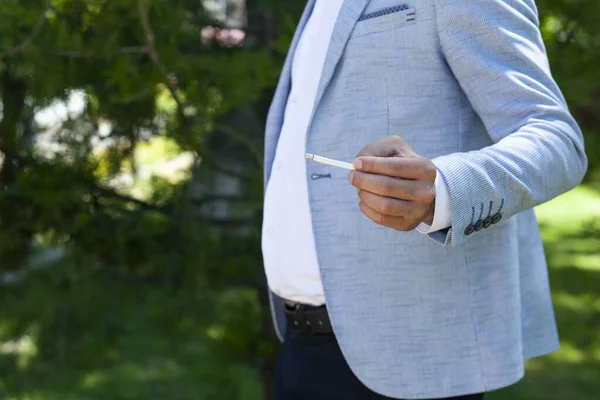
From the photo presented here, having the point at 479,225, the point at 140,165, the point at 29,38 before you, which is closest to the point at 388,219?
the point at 479,225

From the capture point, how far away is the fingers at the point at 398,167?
1.09 meters

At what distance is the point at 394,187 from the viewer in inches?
42.6

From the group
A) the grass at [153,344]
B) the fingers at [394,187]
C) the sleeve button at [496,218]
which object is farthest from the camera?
the grass at [153,344]

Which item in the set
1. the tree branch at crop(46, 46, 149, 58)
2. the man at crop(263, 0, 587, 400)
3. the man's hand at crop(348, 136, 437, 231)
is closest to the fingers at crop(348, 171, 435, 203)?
the man's hand at crop(348, 136, 437, 231)

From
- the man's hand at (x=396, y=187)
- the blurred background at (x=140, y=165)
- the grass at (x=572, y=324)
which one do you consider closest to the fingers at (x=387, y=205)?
the man's hand at (x=396, y=187)

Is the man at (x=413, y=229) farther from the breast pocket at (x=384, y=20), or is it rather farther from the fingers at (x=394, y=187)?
the fingers at (x=394, y=187)

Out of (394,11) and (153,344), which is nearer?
(394,11)

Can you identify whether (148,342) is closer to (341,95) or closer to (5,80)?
(5,80)

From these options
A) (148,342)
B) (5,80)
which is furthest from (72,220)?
(148,342)

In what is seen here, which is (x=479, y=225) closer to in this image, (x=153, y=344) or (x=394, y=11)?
(x=394, y=11)

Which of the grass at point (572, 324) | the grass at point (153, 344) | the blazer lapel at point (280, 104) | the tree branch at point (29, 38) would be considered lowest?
the grass at point (572, 324)

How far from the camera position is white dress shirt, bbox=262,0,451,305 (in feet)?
5.16

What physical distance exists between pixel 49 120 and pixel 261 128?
848mm

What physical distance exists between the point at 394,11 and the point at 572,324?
14.0 feet
